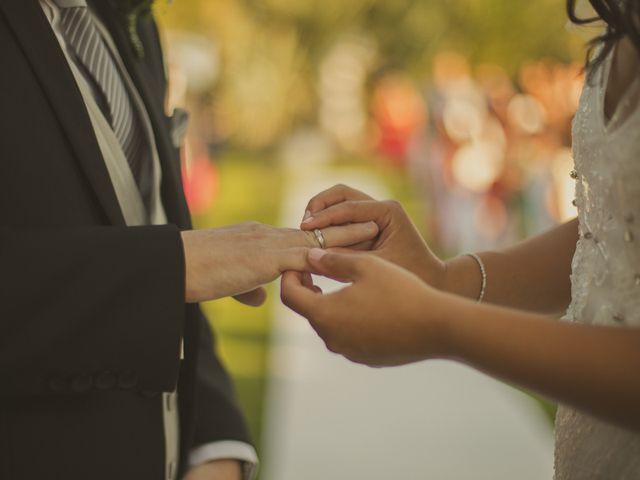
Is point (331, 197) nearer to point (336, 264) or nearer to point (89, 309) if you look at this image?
point (336, 264)

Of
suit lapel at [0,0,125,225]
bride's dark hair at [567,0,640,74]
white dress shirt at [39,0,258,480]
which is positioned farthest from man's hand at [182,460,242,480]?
bride's dark hair at [567,0,640,74]

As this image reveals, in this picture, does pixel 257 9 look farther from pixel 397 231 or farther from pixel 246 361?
pixel 397 231

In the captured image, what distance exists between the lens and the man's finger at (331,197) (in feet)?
6.12

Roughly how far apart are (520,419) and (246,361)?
201 cm

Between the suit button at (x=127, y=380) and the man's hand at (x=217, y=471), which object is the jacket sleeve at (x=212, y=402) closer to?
the man's hand at (x=217, y=471)

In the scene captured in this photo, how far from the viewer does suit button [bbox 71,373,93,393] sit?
1443 millimetres

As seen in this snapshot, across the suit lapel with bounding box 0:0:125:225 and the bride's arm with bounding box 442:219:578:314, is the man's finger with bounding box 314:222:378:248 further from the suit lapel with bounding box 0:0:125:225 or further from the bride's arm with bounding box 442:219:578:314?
the suit lapel with bounding box 0:0:125:225

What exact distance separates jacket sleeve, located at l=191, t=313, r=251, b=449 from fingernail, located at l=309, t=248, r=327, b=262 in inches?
18.0

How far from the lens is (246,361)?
6.04 meters

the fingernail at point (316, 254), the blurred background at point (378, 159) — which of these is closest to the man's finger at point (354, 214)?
the fingernail at point (316, 254)

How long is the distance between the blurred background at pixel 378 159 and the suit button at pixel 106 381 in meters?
1.54

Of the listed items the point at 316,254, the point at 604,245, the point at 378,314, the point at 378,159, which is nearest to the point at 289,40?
the point at 378,159

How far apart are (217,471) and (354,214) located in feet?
2.16

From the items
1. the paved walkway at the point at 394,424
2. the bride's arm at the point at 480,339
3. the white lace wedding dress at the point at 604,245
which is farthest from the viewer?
the paved walkway at the point at 394,424
